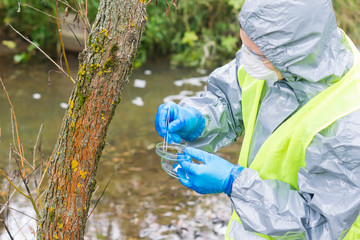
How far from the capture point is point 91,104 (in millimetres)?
1719

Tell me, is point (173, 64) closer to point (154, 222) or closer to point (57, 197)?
point (154, 222)

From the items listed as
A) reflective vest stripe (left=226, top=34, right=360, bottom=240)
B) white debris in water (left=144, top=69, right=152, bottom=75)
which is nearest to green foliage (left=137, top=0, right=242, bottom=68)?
white debris in water (left=144, top=69, right=152, bottom=75)

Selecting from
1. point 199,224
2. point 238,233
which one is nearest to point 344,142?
point 238,233

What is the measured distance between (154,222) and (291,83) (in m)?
1.91

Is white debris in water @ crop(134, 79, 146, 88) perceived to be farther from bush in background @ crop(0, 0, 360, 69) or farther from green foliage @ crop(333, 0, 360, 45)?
green foliage @ crop(333, 0, 360, 45)

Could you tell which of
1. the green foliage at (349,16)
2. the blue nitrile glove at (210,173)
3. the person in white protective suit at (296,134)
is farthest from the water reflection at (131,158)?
the green foliage at (349,16)

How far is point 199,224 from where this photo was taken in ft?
10.5

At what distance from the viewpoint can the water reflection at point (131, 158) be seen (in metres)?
3.16

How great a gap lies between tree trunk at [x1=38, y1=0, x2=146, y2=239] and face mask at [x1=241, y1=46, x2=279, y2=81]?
1.37ft

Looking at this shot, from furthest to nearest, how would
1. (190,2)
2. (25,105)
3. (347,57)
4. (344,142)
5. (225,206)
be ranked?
(190,2), (25,105), (225,206), (347,57), (344,142)

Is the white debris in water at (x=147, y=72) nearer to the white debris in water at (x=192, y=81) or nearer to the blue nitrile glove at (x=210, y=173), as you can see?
the white debris in water at (x=192, y=81)

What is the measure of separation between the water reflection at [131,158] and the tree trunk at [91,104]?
6.9 inches

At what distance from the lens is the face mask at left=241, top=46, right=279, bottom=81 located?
5.51 ft

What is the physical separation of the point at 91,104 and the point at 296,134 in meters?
0.77
